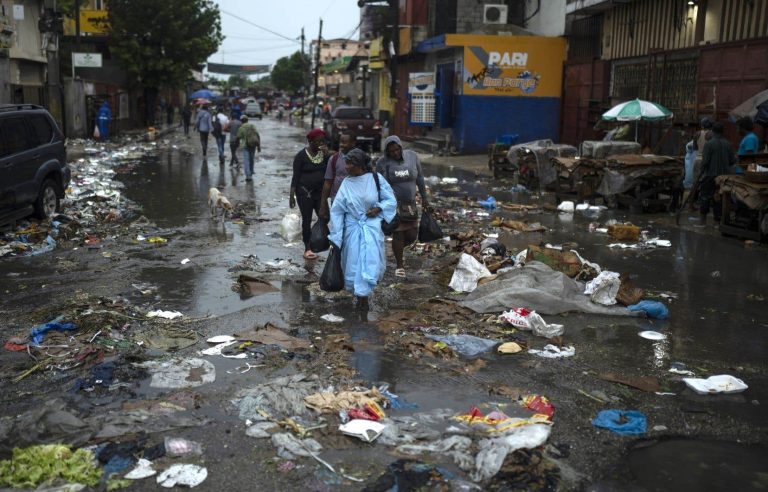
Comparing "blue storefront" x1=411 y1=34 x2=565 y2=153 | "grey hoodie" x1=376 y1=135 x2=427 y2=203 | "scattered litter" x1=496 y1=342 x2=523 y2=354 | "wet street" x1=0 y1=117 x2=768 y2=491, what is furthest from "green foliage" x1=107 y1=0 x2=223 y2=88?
"scattered litter" x1=496 y1=342 x2=523 y2=354

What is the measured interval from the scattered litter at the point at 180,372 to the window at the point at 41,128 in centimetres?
804

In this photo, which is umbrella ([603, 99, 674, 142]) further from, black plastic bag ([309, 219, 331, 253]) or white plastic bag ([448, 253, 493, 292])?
black plastic bag ([309, 219, 331, 253])

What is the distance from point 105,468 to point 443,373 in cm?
→ 267

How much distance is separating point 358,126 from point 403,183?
22131mm

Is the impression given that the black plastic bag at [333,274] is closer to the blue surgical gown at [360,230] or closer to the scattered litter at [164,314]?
the blue surgical gown at [360,230]

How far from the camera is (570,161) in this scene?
1647 centimetres

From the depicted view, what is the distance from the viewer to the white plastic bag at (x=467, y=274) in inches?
340

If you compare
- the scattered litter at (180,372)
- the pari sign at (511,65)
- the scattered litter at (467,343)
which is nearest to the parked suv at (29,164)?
the scattered litter at (180,372)

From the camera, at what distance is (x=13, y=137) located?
11.7m

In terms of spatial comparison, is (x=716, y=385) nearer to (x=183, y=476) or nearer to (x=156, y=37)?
(x=183, y=476)

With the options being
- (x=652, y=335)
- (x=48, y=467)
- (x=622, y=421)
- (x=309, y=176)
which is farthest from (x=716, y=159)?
(x=48, y=467)

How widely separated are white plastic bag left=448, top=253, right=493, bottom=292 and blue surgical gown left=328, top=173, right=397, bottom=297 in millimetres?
1307

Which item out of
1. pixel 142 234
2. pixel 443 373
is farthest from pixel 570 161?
pixel 443 373

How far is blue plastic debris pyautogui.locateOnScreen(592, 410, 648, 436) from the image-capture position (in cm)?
493
